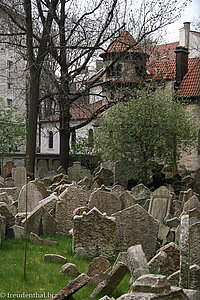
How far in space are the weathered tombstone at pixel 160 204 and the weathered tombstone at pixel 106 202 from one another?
1.12 meters

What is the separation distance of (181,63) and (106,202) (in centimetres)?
2210

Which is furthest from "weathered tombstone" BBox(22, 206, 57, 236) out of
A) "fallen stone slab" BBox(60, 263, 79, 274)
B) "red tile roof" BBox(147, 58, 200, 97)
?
"red tile roof" BBox(147, 58, 200, 97)

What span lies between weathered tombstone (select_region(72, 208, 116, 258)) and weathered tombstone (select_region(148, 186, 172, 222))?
2660 mm

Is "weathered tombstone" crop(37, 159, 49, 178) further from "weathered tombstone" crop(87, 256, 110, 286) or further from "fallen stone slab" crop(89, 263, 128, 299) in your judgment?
"fallen stone slab" crop(89, 263, 128, 299)

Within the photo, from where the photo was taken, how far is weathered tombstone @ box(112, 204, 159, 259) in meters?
6.07

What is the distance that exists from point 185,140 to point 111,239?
11.6 metres

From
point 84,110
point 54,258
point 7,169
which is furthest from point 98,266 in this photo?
point 84,110

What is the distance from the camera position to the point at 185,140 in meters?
17.0

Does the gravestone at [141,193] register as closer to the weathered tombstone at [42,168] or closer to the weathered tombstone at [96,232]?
the weathered tombstone at [96,232]

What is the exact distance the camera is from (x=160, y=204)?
8.47 m

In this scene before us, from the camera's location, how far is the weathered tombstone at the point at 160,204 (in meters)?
8.39

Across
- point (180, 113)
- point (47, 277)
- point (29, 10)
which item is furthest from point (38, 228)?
point (29, 10)

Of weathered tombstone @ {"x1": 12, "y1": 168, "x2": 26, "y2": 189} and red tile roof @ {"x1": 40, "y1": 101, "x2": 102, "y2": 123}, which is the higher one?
red tile roof @ {"x1": 40, "y1": 101, "x2": 102, "y2": 123}

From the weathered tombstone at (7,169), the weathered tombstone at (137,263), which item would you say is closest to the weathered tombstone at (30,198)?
the weathered tombstone at (137,263)
